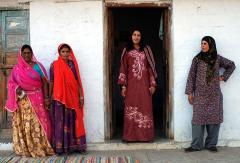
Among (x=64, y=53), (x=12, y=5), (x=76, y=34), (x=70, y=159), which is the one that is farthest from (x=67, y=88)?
(x=12, y=5)

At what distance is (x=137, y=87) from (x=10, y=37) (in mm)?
2248

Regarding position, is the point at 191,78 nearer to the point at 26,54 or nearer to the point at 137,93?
the point at 137,93

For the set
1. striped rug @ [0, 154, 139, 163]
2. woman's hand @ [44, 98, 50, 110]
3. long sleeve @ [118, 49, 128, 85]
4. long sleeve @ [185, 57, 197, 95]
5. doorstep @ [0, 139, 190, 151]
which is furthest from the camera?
doorstep @ [0, 139, 190, 151]

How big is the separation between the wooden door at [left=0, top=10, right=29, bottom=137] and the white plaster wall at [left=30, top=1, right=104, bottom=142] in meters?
0.21

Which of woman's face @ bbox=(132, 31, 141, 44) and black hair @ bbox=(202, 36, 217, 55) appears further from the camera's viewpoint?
woman's face @ bbox=(132, 31, 141, 44)

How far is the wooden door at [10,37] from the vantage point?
7078 mm

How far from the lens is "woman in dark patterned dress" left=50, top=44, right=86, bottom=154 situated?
6516mm

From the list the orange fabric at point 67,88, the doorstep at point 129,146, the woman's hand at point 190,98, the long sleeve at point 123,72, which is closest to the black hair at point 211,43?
the woman's hand at point 190,98

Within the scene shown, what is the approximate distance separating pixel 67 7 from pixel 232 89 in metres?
3.00

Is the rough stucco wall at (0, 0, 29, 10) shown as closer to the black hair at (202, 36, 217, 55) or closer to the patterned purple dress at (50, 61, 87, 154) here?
the patterned purple dress at (50, 61, 87, 154)

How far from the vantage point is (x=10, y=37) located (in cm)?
711

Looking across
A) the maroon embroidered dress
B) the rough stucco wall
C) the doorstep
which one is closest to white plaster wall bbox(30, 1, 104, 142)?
the rough stucco wall

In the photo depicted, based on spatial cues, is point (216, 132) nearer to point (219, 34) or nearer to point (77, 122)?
point (219, 34)

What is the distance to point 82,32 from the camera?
6.95m
